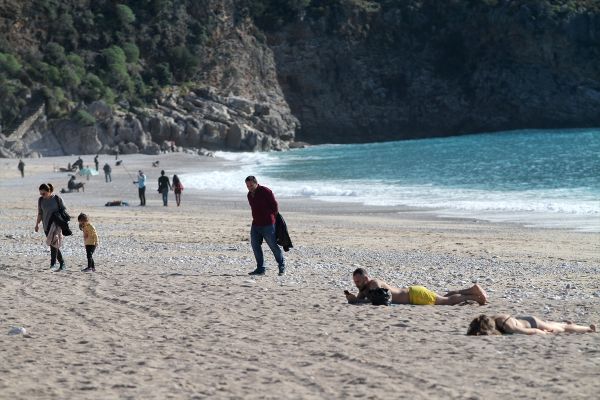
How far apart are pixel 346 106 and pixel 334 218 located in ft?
292

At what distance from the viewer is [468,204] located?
27938 millimetres

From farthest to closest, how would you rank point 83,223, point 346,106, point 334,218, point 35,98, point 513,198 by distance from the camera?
point 346,106, point 35,98, point 513,198, point 334,218, point 83,223

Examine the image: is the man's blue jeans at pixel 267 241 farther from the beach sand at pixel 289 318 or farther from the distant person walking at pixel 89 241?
the distant person walking at pixel 89 241

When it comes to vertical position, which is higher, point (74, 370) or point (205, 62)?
point (205, 62)

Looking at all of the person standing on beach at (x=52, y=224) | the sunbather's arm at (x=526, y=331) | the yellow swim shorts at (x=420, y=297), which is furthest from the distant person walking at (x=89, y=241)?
the sunbather's arm at (x=526, y=331)

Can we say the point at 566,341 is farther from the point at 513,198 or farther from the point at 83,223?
the point at 513,198

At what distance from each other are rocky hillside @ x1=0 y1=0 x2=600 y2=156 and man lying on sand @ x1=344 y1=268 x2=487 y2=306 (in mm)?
82893

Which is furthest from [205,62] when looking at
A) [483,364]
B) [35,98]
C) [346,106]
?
[483,364]

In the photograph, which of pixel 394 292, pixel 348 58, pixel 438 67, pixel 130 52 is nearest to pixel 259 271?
pixel 394 292

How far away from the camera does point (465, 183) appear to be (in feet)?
127

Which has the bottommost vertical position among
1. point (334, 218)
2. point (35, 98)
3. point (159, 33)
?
point (334, 218)

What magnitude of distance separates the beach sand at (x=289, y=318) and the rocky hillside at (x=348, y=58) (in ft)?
253

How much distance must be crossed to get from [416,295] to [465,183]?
28.4 meters

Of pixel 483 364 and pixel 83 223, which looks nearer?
pixel 483 364
